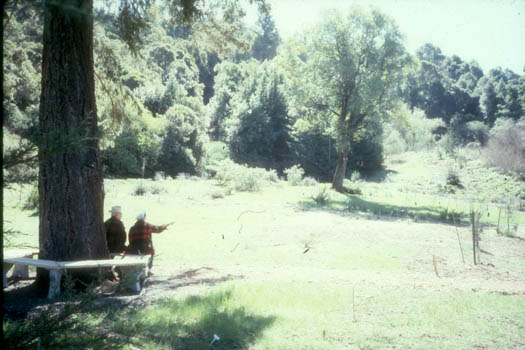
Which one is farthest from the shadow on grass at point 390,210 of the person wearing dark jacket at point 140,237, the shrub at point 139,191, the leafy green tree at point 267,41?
the leafy green tree at point 267,41

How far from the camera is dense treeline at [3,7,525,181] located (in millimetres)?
9203

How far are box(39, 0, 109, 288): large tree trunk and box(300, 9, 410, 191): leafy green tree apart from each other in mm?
19810

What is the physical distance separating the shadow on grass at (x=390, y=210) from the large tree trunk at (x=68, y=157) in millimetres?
13639

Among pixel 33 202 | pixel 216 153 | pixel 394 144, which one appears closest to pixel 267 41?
pixel 394 144

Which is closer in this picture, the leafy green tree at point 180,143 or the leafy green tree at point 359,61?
the leafy green tree at point 359,61

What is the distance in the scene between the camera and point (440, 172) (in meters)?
35.3

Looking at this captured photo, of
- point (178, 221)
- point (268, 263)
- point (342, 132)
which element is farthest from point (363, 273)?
point (342, 132)

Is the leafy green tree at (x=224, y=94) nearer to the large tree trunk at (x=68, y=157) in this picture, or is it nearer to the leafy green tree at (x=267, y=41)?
the leafy green tree at (x=267, y=41)

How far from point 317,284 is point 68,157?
477cm

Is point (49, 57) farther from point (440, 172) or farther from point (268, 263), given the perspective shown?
point (440, 172)

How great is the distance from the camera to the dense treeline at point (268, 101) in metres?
9.20

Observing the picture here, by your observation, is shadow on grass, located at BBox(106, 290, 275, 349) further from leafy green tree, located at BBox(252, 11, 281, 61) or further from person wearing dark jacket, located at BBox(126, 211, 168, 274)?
leafy green tree, located at BBox(252, 11, 281, 61)

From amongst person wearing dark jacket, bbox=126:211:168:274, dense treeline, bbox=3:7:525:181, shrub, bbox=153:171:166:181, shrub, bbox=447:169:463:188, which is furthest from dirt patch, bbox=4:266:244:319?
shrub, bbox=447:169:463:188

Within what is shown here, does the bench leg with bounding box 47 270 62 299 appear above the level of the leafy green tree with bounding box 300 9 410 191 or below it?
below
